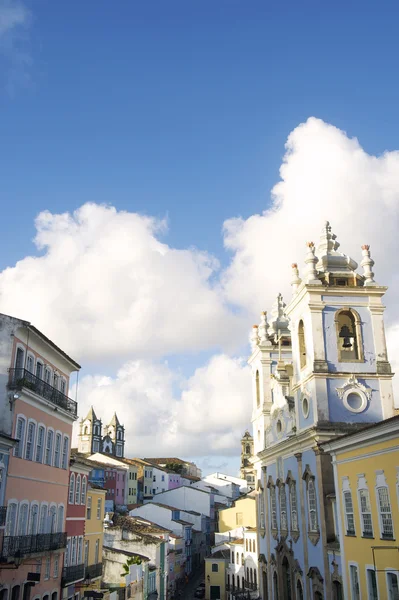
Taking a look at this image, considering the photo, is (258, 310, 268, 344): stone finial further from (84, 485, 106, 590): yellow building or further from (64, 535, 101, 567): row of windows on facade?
(64, 535, 101, 567): row of windows on facade

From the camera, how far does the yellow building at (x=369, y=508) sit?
20.3 m

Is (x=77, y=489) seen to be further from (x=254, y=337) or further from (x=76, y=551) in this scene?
(x=254, y=337)

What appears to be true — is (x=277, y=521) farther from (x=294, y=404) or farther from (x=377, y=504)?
(x=377, y=504)

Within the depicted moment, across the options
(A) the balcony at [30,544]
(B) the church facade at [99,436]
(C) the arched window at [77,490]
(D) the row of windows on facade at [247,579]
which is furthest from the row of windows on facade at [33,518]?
(B) the church facade at [99,436]

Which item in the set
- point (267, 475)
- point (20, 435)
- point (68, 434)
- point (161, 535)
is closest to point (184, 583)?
point (161, 535)

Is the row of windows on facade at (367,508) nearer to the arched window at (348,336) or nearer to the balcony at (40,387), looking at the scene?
the arched window at (348,336)

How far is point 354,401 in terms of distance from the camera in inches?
1238

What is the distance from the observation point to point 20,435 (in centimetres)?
2562

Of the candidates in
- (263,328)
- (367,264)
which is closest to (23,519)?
(367,264)

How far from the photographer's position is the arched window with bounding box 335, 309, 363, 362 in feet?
106

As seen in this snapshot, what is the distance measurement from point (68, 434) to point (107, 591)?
402 inches

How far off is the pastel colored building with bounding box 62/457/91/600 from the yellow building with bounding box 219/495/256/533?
41895 mm

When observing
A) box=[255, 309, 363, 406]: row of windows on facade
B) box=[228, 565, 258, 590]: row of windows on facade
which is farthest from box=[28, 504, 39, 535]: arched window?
box=[228, 565, 258, 590]: row of windows on facade

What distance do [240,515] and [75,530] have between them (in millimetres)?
47189
